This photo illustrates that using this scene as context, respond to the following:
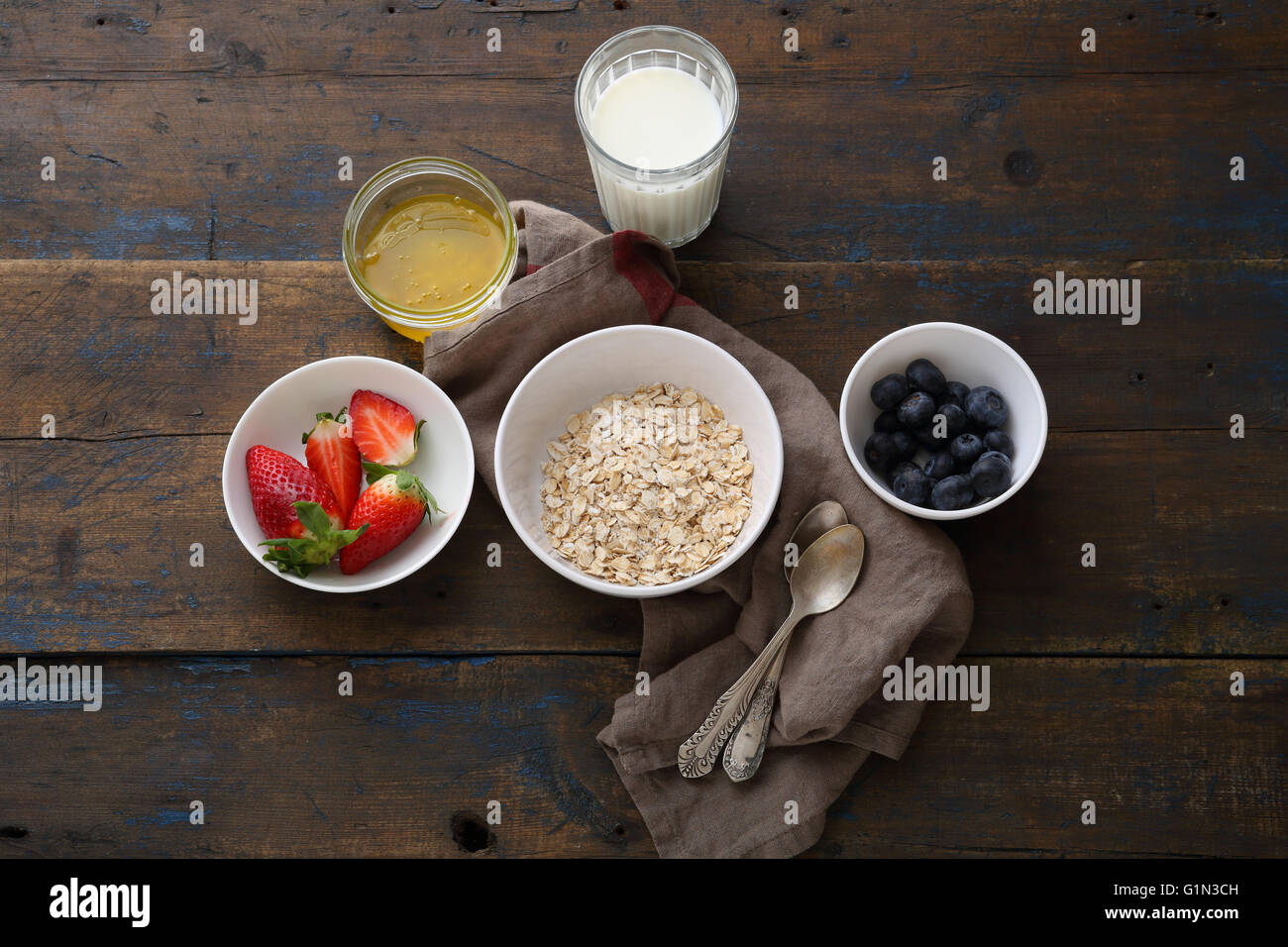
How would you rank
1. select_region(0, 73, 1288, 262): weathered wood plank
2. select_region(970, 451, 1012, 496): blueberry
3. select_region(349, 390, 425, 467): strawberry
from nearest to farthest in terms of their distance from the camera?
select_region(970, 451, 1012, 496): blueberry → select_region(349, 390, 425, 467): strawberry → select_region(0, 73, 1288, 262): weathered wood plank

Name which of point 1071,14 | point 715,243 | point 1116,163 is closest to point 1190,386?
point 1116,163

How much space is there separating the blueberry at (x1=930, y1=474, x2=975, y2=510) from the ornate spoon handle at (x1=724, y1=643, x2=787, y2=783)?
280 millimetres

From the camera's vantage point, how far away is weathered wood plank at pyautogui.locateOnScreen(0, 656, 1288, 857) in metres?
1.32

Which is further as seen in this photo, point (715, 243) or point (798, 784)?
point (715, 243)

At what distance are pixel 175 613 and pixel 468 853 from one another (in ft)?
1.74

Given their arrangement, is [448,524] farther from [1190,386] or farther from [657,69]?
[1190,386]

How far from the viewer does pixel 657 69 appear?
1.32 meters

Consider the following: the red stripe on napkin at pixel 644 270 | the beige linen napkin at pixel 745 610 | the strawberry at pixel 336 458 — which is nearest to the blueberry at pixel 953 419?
the beige linen napkin at pixel 745 610

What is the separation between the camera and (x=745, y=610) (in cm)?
131

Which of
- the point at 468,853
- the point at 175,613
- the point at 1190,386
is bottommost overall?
the point at 468,853

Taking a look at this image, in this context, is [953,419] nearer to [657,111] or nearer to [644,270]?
[644,270]

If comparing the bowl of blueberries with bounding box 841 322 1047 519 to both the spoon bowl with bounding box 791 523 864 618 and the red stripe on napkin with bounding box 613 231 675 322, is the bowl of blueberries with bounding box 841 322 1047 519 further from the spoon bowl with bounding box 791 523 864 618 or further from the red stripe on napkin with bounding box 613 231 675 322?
the red stripe on napkin with bounding box 613 231 675 322

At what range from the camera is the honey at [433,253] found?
4.37 feet

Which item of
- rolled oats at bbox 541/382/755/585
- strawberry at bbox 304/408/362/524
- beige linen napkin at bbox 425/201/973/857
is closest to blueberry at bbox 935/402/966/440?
beige linen napkin at bbox 425/201/973/857
